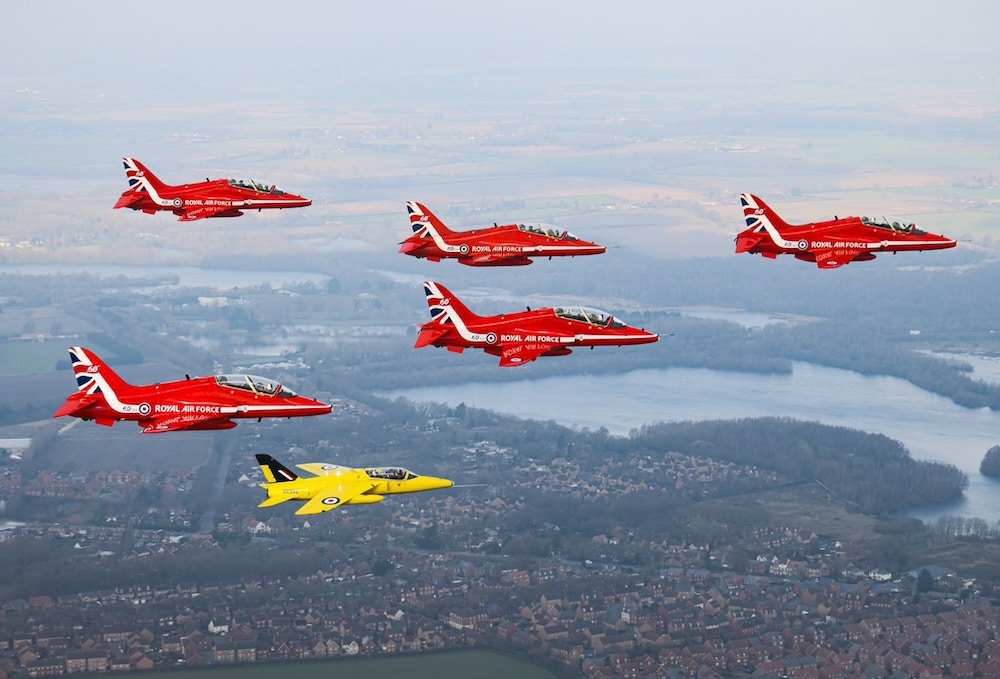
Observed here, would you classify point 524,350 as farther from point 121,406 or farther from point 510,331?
Result: point 121,406

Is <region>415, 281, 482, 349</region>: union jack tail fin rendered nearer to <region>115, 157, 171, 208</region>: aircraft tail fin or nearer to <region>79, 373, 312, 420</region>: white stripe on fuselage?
<region>79, 373, 312, 420</region>: white stripe on fuselage

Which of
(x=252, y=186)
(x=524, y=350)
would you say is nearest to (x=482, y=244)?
(x=524, y=350)

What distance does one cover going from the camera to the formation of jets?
2128 inches

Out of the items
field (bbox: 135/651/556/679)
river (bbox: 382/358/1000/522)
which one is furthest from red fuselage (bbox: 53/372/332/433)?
river (bbox: 382/358/1000/522)

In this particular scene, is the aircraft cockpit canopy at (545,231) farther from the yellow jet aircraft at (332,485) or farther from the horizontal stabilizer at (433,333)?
the yellow jet aircraft at (332,485)

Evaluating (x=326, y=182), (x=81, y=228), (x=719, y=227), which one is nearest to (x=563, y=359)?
(x=719, y=227)

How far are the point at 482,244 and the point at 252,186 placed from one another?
8802 millimetres

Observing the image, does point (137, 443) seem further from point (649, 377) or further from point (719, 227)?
point (719, 227)

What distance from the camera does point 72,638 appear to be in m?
85.8

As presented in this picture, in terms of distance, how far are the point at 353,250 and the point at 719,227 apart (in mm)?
37153

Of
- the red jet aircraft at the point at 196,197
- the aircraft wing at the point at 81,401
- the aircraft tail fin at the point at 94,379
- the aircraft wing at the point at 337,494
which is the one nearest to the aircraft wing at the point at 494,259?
the red jet aircraft at the point at 196,197

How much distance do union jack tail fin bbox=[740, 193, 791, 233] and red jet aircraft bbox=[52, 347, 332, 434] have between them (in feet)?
49.0

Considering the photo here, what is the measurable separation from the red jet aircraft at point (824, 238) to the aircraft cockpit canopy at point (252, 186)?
55.4 feet

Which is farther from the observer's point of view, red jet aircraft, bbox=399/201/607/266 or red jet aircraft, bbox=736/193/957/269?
red jet aircraft, bbox=399/201/607/266
